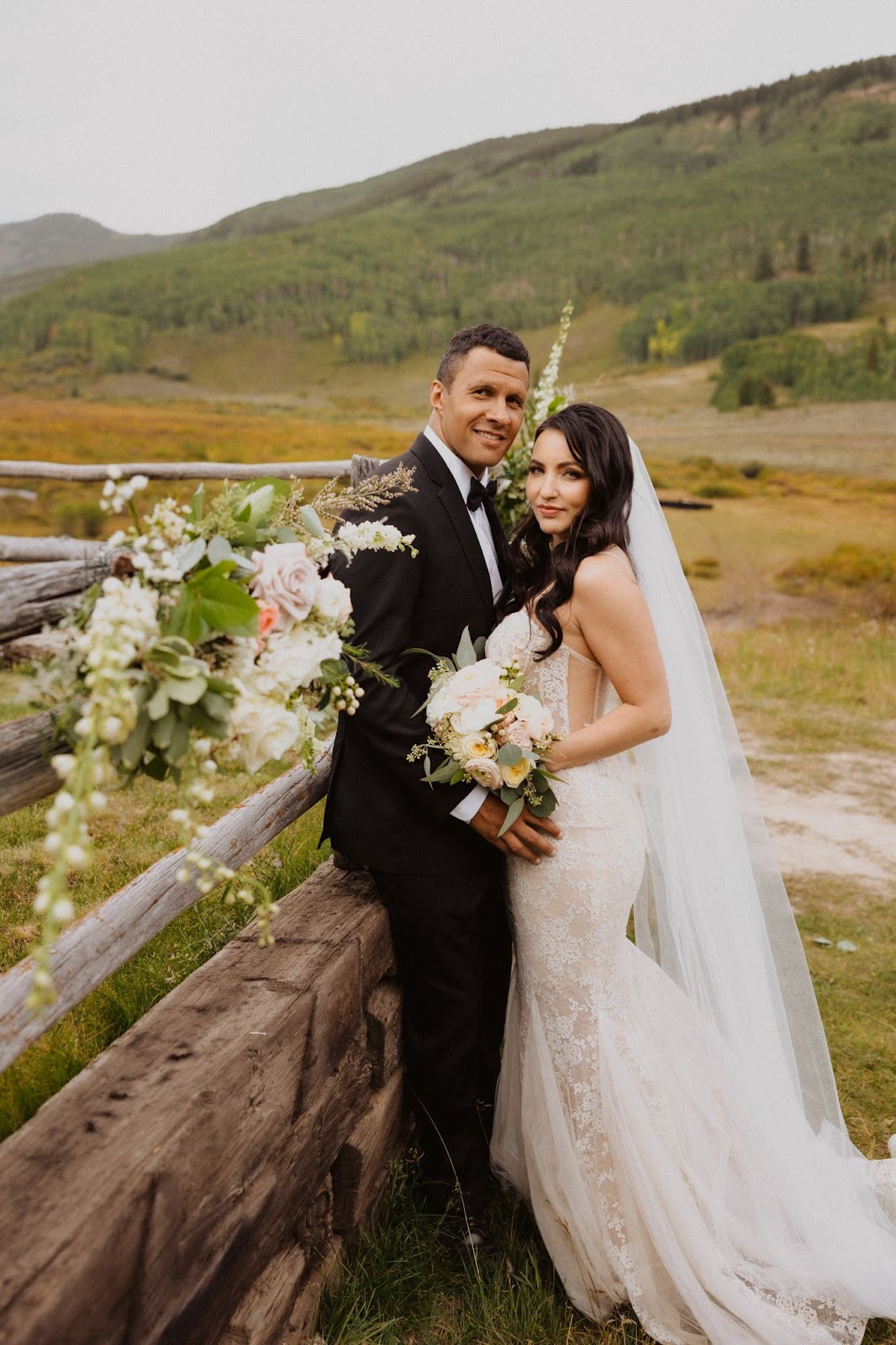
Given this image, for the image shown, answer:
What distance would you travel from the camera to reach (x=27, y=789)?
1.68 metres

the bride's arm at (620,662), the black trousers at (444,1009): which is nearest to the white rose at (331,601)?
the bride's arm at (620,662)

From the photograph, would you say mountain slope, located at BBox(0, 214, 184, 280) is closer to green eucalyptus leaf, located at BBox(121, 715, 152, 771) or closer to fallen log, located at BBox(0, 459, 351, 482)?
fallen log, located at BBox(0, 459, 351, 482)

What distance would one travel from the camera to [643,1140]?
2607 mm

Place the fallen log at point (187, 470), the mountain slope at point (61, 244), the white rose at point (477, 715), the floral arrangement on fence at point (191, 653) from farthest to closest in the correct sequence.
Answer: the mountain slope at point (61, 244) < the fallen log at point (187, 470) < the white rose at point (477, 715) < the floral arrangement on fence at point (191, 653)

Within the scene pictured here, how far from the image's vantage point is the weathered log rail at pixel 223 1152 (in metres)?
1.48

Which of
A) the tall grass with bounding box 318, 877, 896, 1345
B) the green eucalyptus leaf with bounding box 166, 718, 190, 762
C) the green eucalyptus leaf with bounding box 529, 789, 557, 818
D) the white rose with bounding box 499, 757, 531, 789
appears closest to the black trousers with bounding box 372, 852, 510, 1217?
the tall grass with bounding box 318, 877, 896, 1345

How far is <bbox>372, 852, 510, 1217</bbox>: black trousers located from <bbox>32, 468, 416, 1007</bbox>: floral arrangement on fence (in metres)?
1.02

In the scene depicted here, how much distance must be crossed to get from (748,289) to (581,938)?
4706cm

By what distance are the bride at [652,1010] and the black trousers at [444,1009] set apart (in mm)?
172

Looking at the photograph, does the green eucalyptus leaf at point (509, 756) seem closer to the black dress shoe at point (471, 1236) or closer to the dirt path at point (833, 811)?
the black dress shoe at point (471, 1236)

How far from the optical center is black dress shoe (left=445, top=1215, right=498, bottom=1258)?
9.02 feet

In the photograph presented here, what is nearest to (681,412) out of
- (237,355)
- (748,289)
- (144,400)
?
(748,289)

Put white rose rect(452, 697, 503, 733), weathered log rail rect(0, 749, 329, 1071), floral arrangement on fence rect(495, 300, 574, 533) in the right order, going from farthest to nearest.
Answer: floral arrangement on fence rect(495, 300, 574, 533) → white rose rect(452, 697, 503, 733) → weathered log rail rect(0, 749, 329, 1071)

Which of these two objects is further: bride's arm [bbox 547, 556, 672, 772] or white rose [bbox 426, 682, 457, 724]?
bride's arm [bbox 547, 556, 672, 772]
